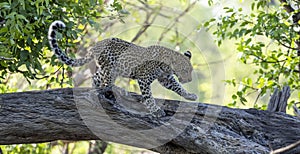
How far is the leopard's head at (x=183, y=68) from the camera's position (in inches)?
177

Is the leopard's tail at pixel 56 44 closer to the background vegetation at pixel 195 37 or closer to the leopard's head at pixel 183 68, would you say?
the background vegetation at pixel 195 37

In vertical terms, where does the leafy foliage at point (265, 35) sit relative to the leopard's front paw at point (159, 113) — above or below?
above

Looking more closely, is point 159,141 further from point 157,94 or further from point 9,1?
point 9,1

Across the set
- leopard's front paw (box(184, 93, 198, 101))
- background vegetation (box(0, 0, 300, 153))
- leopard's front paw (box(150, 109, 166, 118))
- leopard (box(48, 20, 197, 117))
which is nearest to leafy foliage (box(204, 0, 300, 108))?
background vegetation (box(0, 0, 300, 153))

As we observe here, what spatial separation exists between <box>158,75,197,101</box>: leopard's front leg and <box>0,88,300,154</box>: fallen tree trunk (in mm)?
297

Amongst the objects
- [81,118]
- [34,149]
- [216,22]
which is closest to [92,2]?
[81,118]

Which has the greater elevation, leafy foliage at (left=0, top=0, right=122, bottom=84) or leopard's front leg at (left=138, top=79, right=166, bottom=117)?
leafy foliage at (left=0, top=0, right=122, bottom=84)

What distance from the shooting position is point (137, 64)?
428 cm

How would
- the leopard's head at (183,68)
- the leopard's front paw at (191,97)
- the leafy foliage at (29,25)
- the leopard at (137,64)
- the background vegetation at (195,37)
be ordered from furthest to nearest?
the leopard's front paw at (191,97) < the leopard's head at (183,68) < the background vegetation at (195,37) < the leopard at (137,64) < the leafy foliage at (29,25)

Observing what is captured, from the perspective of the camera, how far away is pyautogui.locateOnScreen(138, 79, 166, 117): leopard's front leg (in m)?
4.13

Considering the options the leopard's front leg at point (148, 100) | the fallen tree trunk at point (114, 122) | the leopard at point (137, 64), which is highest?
the leopard at point (137, 64)

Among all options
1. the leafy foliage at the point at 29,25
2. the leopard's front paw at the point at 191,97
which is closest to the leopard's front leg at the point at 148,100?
the leopard's front paw at the point at 191,97

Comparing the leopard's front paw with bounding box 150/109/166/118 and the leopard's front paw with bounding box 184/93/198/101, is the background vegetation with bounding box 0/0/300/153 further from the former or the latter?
the leopard's front paw with bounding box 150/109/166/118

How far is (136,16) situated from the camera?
30.8 feet
